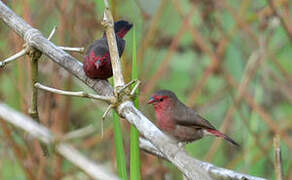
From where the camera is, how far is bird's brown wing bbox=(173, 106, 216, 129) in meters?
3.30

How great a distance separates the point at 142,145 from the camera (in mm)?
2316

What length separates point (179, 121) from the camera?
3.37 m

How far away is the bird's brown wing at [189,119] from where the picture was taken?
3303 mm

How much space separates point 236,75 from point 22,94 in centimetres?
172

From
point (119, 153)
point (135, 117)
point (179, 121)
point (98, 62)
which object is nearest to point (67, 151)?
point (135, 117)

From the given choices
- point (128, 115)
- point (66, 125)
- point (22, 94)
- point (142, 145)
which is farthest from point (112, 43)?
point (66, 125)

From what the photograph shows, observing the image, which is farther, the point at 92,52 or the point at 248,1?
the point at 248,1

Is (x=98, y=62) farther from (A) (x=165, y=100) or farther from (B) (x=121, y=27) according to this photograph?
(A) (x=165, y=100)

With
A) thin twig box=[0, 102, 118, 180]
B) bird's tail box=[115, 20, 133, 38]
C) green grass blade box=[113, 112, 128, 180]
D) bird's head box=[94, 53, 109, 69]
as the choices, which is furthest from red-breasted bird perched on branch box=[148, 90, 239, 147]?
thin twig box=[0, 102, 118, 180]

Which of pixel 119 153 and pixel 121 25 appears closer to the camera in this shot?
pixel 119 153

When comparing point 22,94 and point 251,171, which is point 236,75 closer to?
point 251,171

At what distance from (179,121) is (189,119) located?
0.23ft

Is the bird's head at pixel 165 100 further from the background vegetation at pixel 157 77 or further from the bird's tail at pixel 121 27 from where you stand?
the bird's tail at pixel 121 27

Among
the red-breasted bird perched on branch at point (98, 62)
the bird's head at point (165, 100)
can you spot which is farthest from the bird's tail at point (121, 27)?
the bird's head at point (165, 100)
